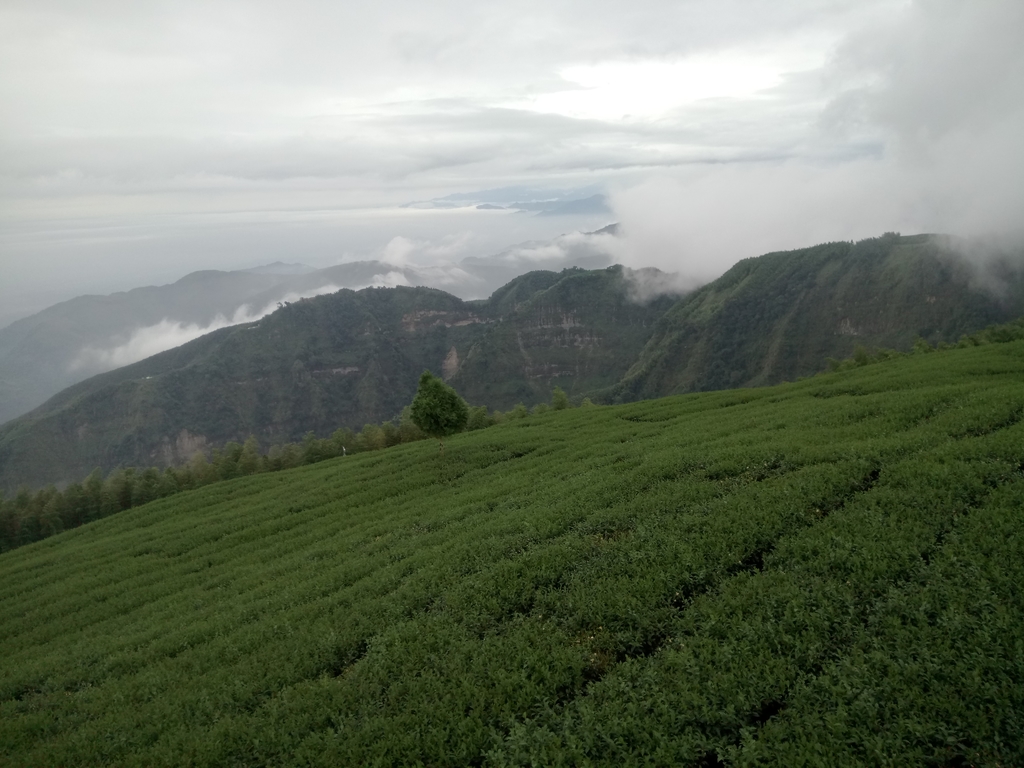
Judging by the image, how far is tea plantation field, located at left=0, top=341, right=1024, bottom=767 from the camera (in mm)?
10508

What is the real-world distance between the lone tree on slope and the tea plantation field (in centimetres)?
1465

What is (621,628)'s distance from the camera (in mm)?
14125

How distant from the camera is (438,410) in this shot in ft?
147

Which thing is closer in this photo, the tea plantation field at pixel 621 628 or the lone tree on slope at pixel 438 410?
the tea plantation field at pixel 621 628

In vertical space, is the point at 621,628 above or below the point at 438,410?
below

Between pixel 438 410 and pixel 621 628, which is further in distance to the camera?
pixel 438 410

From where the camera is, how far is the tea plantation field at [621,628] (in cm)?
1051

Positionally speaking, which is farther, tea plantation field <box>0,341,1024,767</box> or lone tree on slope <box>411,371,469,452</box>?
lone tree on slope <box>411,371,469,452</box>

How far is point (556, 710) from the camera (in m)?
11.9

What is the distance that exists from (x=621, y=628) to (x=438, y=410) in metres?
32.2

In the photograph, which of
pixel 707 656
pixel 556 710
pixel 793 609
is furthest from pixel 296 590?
pixel 793 609

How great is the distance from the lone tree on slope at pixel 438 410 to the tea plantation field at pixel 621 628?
1465 centimetres

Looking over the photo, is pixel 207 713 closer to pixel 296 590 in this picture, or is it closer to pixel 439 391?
pixel 296 590

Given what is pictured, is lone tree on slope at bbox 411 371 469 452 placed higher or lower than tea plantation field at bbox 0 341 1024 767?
higher
